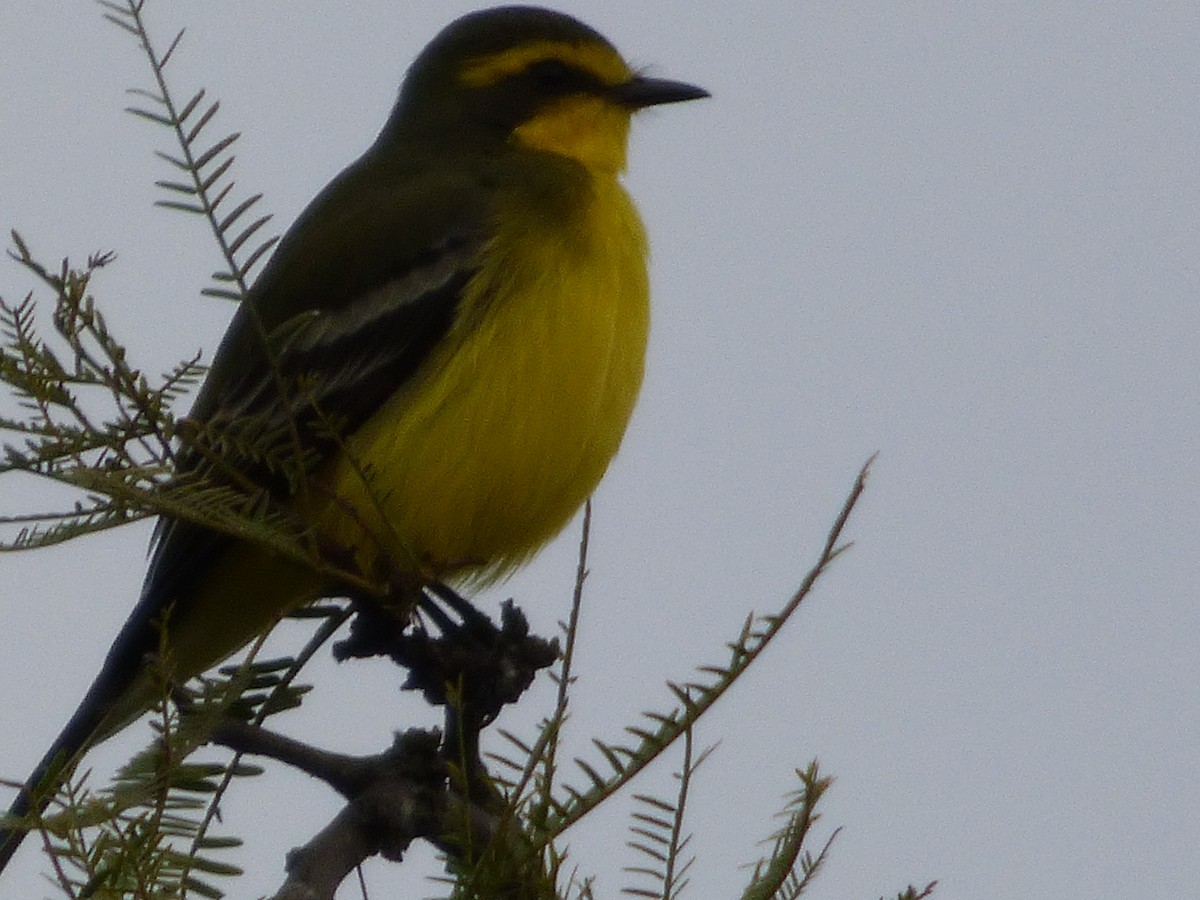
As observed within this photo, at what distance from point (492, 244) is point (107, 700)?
170 cm

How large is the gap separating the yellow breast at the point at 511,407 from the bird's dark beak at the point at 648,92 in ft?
4.17

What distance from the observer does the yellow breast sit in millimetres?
4891

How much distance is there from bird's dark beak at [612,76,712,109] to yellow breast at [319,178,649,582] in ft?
4.17

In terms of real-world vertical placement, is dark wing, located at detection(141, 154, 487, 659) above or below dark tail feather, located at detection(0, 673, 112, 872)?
above

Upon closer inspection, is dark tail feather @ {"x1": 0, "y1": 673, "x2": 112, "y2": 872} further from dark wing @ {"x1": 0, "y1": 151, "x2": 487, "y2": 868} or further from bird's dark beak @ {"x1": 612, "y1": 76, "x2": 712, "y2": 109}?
bird's dark beak @ {"x1": 612, "y1": 76, "x2": 712, "y2": 109}

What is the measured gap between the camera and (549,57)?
6.36 metres

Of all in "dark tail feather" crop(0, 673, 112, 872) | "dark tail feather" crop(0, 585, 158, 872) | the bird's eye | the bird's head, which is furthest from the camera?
the bird's eye

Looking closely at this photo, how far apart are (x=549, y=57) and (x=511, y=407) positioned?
77.2 inches

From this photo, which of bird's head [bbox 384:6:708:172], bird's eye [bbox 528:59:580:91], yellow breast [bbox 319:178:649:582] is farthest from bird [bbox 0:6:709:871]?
bird's eye [bbox 528:59:580:91]

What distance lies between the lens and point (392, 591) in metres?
3.86

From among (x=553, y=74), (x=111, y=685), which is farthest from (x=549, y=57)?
(x=111, y=685)

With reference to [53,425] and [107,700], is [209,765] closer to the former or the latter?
[53,425]

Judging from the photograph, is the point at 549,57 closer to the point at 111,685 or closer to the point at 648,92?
the point at 648,92

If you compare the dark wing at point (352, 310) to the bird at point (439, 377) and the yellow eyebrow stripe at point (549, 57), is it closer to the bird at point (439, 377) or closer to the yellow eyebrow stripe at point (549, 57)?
the bird at point (439, 377)
